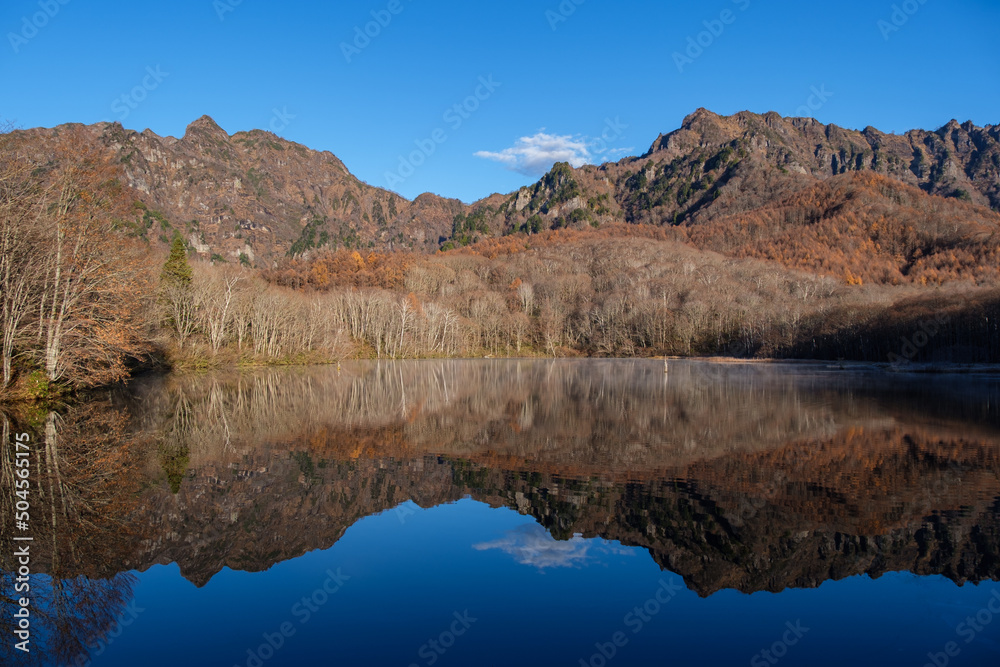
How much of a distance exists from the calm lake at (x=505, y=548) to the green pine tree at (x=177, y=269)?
36357mm

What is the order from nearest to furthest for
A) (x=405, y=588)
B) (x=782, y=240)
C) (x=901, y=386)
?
(x=405, y=588) < (x=901, y=386) < (x=782, y=240)

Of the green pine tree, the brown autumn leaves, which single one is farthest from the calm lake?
the green pine tree

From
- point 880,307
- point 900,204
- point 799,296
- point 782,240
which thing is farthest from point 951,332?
point 900,204

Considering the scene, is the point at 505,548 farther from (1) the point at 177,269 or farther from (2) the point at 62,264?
(1) the point at 177,269

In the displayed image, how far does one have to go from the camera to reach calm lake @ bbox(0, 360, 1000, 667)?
7031mm

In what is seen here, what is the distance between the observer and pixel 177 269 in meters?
55.2

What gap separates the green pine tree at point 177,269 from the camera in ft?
174

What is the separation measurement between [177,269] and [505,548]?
54870mm

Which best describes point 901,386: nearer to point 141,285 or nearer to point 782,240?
point 141,285

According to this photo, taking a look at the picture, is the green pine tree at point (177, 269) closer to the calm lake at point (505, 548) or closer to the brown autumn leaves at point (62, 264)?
the brown autumn leaves at point (62, 264)

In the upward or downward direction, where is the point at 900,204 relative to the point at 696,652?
upward

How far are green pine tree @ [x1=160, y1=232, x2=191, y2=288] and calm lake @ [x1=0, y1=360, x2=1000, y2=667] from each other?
36357 mm

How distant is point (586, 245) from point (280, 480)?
608 feet

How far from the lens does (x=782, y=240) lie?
625 ft
